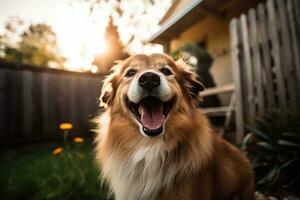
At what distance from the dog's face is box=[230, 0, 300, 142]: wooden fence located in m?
1.66

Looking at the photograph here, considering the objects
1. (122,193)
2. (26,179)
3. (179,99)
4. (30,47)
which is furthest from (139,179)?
(30,47)

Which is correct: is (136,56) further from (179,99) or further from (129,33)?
(129,33)

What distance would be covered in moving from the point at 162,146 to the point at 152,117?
0.25m

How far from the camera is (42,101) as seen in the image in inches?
246

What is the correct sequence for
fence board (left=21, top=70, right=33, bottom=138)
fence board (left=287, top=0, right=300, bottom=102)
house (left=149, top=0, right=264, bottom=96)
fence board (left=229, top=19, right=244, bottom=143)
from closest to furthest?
fence board (left=287, top=0, right=300, bottom=102)
fence board (left=229, top=19, right=244, bottom=143)
house (left=149, top=0, right=264, bottom=96)
fence board (left=21, top=70, right=33, bottom=138)

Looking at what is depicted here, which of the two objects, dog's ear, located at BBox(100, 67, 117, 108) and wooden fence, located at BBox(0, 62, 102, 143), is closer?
dog's ear, located at BBox(100, 67, 117, 108)

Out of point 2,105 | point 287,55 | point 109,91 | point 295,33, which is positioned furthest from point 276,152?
point 2,105

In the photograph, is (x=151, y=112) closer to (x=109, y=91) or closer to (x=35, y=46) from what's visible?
(x=109, y=91)

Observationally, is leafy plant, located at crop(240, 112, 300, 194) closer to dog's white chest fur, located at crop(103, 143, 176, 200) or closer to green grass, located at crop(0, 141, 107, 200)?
→ dog's white chest fur, located at crop(103, 143, 176, 200)

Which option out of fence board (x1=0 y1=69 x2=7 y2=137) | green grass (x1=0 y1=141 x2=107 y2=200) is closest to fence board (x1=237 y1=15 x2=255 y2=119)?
green grass (x1=0 y1=141 x2=107 y2=200)

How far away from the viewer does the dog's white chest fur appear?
188 centimetres

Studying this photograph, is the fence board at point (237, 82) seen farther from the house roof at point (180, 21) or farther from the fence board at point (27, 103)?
the fence board at point (27, 103)

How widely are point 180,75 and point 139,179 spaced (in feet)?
3.48

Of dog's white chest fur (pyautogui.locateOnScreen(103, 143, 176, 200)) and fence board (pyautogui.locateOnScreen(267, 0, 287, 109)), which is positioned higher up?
fence board (pyautogui.locateOnScreen(267, 0, 287, 109))
